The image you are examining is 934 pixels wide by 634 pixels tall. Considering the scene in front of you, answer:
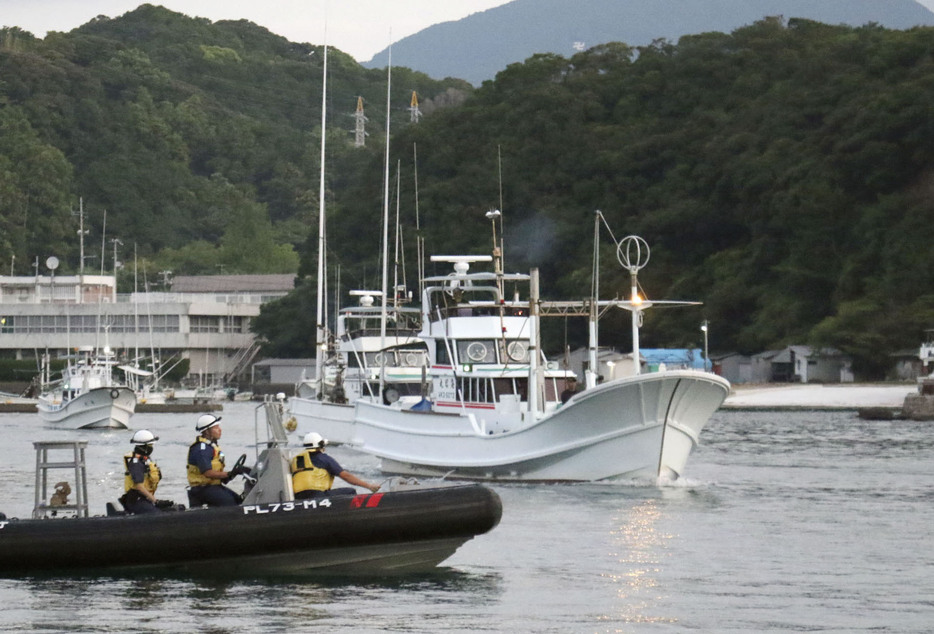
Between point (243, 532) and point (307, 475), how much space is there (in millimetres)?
1031

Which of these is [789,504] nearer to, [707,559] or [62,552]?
[707,559]

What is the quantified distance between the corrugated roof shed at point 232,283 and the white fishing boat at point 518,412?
372ft

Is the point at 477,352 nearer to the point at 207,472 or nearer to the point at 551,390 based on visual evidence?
the point at 551,390

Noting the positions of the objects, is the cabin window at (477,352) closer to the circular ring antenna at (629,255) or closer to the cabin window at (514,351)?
the cabin window at (514,351)

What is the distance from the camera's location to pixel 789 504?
95.6 ft

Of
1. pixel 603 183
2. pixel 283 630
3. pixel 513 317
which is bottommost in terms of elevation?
pixel 283 630

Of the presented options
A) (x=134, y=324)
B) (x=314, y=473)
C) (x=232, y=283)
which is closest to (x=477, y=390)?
(x=314, y=473)

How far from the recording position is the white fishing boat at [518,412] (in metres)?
29.6

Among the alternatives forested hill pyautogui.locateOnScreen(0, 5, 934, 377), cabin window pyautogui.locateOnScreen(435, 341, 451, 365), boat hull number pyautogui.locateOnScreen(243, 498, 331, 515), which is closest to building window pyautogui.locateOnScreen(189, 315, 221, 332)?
forested hill pyautogui.locateOnScreen(0, 5, 934, 377)

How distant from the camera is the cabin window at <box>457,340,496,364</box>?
111 feet

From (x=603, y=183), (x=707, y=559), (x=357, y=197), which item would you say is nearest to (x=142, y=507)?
(x=707, y=559)

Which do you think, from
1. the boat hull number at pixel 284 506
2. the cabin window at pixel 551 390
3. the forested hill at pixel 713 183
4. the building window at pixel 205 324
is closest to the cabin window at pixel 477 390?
the cabin window at pixel 551 390

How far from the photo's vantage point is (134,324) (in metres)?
133

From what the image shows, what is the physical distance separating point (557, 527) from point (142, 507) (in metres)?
8.05
